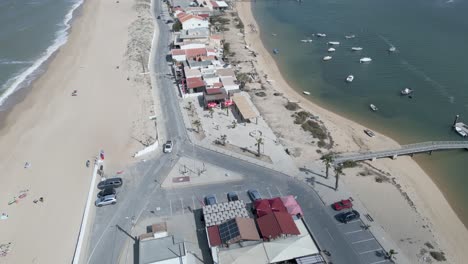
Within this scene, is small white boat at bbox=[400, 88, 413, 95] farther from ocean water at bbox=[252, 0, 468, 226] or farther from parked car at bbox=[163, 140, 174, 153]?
parked car at bbox=[163, 140, 174, 153]

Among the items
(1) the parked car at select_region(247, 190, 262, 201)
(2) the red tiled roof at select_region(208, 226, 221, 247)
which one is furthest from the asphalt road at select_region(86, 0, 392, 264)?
(2) the red tiled roof at select_region(208, 226, 221, 247)

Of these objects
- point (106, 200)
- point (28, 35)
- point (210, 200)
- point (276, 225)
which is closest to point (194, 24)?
point (28, 35)

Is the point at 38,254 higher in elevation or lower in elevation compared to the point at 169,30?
lower

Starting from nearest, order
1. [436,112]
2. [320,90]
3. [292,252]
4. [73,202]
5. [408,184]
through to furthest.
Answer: [292,252] < [73,202] < [408,184] < [436,112] < [320,90]

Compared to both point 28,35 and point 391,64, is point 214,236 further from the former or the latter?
point 28,35

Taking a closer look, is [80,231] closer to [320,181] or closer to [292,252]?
[292,252]

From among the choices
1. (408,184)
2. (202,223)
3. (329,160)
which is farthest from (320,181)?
(202,223)

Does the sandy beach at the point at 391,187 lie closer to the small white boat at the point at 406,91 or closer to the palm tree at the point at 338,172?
the palm tree at the point at 338,172
